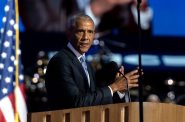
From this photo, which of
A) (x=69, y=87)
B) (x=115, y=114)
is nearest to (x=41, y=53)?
(x=69, y=87)

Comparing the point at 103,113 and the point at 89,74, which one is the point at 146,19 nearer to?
the point at 89,74

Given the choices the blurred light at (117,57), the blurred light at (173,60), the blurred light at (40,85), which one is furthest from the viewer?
the blurred light at (173,60)

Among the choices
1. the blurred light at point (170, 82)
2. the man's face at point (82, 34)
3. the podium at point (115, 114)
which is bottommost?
the podium at point (115, 114)

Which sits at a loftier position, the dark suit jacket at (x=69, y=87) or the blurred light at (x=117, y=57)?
the blurred light at (x=117, y=57)

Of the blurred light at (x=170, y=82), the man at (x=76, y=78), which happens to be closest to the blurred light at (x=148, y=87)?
the blurred light at (x=170, y=82)

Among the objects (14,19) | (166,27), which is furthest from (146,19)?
(14,19)

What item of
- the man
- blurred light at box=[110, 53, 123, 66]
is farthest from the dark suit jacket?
blurred light at box=[110, 53, 123, 66]

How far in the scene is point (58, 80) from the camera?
114 inches

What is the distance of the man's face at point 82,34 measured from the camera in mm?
2971

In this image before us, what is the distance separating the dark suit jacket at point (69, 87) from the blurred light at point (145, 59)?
3.35m

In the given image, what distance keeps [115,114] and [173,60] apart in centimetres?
391

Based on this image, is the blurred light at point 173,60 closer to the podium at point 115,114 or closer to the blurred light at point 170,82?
the blurred light at point 170,82

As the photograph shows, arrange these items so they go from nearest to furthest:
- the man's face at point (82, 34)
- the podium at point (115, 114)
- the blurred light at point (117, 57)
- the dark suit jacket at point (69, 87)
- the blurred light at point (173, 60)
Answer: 1. the podium at point (115, 114)
2. the dark suit jacket at point (69, 87)
3. the man's face at point (82, 34)
4. the blurred light at point (117, 57)
5. the blurred light at point (173, 60)

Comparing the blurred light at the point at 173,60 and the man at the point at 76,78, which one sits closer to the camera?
the man at the point at 76,78
